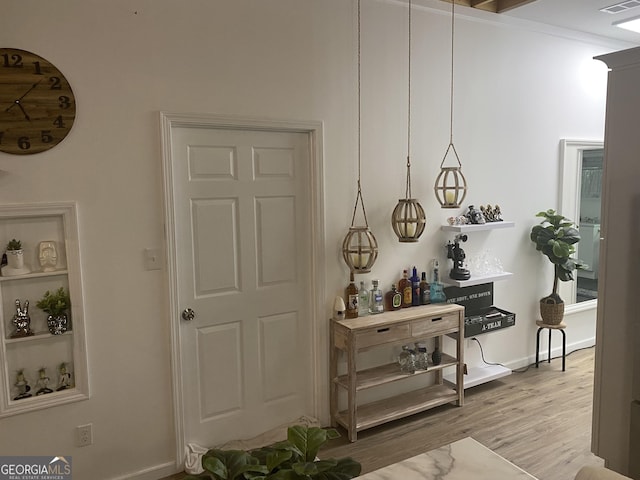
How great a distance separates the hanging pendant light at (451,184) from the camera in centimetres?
338

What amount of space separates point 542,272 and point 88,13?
3.92 m

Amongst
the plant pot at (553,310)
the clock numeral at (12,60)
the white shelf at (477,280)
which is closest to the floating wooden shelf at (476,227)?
the white shelf at (477,280)

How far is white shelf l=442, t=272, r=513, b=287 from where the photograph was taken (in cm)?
356

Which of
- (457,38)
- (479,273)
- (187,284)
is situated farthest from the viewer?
(479,273)

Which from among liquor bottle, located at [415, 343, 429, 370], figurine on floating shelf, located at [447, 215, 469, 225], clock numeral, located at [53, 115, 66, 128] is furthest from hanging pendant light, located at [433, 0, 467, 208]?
clock numeral, located at [53, 115, 66, 128]

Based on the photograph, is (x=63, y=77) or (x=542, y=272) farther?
(x=542, y=272)

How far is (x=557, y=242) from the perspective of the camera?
3926 millimetres

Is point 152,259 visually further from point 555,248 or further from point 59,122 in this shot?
point 555,248

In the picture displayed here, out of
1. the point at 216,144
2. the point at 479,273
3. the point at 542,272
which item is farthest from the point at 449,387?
the point at 216,144

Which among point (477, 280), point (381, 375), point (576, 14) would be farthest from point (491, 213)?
point (576, 14)

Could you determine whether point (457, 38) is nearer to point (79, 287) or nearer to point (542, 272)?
point (542, 272)

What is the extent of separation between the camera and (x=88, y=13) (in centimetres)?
237

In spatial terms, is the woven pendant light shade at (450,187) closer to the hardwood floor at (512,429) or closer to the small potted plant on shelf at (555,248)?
the small potted plant on shelf at (555,248)

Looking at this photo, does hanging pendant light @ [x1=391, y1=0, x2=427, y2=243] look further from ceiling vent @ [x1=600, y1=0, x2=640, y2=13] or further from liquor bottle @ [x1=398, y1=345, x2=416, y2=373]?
ceiling vent @ [x1=600, y1=0, x2=640, y2=13]
